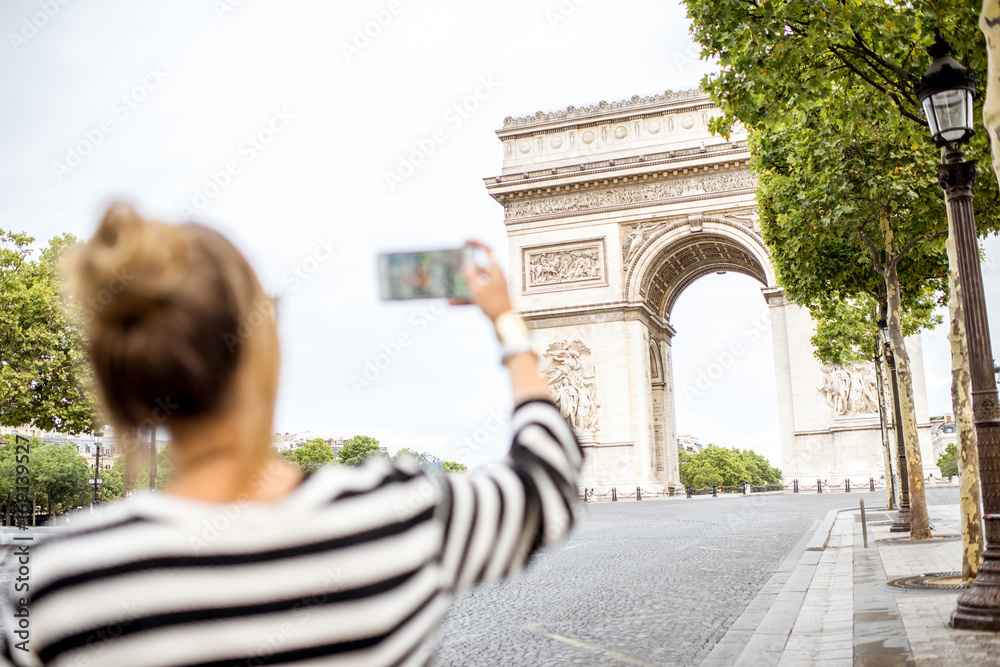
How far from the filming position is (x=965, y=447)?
734 cm

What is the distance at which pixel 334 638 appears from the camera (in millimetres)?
1028

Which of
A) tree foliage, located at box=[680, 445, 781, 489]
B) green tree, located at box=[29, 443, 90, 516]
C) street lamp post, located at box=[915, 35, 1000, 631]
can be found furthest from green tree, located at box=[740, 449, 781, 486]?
street lamp post, located at box=[915, 35, 1000, 631]

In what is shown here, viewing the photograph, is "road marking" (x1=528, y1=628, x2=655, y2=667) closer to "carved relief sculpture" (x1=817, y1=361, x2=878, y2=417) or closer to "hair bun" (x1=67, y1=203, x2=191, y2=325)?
"hair bun" (x1=67, y1=203, x2=191, y2=325)

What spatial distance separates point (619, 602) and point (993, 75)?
501 cm

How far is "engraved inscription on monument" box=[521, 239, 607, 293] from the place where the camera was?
32.1m

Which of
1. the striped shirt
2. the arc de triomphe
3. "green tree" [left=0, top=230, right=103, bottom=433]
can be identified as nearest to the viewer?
the striped shirt

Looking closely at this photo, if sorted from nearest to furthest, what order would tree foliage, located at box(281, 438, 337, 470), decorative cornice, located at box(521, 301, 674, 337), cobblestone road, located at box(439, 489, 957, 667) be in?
cobblestone road, located at box(439, 489, 957, 667) < decorative cornice, located at box(521, 301, 674, 337) < tree foliage, located at box(281, 438, 337, 470)

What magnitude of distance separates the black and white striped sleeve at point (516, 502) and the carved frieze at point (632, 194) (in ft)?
103

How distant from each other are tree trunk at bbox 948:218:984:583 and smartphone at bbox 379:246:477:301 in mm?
6596

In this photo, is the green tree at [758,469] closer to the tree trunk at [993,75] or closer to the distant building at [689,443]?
the distant building at [689,443]

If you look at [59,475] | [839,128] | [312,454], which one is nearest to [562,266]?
[839,128]

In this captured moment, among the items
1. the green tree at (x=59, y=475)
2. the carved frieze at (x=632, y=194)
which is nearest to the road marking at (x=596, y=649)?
the carved frieze at (x=632, y=194)

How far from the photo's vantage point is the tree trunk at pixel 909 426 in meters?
11.3

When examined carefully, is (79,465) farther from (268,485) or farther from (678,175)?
(268,485)
